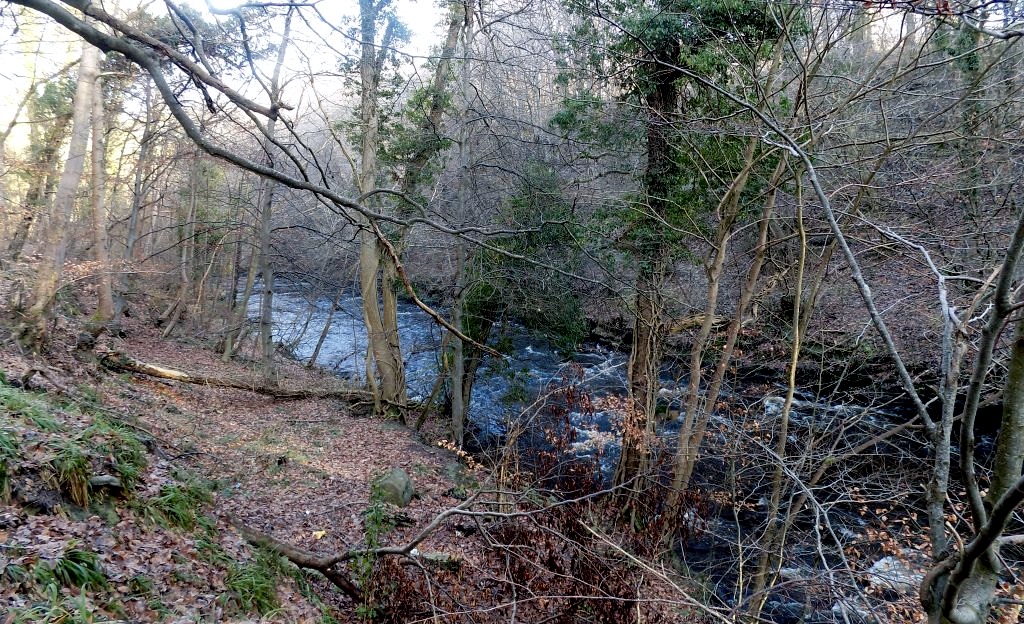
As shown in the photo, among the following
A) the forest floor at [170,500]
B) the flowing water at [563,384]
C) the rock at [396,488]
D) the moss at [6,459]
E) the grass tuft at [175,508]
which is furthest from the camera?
the flowing water at [563,384]

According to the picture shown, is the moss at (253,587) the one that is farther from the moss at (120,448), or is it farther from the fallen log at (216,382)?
the fallen log at (216,382)

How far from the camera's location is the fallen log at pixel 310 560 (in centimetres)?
530

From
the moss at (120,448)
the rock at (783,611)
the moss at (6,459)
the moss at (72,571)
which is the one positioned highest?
the moss at (6,459)

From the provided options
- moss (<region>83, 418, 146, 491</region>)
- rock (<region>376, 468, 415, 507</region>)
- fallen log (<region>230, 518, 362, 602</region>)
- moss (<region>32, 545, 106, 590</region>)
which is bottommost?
rock (<region>376, 468, 415, 507</region>)

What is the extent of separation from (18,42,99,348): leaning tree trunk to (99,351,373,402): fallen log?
1.65 meters

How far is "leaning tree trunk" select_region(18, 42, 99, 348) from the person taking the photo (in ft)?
27.4

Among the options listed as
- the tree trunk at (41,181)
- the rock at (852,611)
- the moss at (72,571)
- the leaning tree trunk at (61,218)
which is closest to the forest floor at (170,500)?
the moss at (72,571)

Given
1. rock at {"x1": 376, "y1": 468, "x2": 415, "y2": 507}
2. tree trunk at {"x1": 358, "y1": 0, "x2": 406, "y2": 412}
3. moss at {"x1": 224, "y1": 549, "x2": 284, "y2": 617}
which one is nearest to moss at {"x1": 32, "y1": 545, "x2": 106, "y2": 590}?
moss at {"x1": 224, "y1": 549, "x2": 284, "y2": 617}

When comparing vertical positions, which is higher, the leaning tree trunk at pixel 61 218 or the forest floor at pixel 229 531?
the leaning tree trunk at pixel 61 218

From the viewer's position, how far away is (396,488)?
27.1 feet

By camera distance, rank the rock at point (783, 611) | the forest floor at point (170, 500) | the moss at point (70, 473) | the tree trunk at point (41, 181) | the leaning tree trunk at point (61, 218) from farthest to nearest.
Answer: the tree trunk at point (41, 181), the leaning tree trunk at point (61, 218), the rock at point (783, 611), the moss at point (70, 473), the forest floor at point (170, 500)

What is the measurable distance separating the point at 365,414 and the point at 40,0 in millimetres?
11634

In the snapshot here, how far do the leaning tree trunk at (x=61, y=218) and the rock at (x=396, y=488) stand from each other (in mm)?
5225

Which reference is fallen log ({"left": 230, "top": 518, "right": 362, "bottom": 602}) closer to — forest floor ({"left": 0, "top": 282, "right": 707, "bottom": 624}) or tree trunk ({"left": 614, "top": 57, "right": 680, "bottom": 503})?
forest floor ({"left": 0, "top": 282, "right": 707, "bottom": 624})
